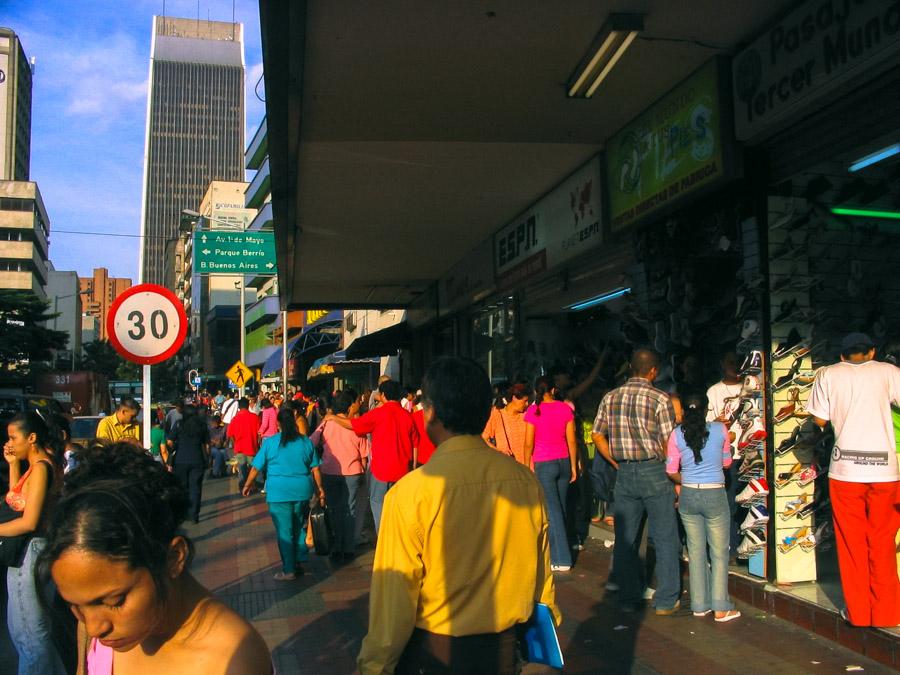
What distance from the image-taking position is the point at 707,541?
6129 mm

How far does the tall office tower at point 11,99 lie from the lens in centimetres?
11450

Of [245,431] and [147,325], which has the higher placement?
[147,325]

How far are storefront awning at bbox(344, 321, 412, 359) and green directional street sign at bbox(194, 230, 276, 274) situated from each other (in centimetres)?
302

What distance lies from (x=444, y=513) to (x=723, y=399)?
4.85m

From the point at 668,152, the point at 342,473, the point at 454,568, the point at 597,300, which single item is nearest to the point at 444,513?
the point at 454,568

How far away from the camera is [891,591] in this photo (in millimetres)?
5152

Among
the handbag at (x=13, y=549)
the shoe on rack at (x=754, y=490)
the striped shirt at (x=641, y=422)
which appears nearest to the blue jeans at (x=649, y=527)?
the striped shirt at (x=641, y=422)

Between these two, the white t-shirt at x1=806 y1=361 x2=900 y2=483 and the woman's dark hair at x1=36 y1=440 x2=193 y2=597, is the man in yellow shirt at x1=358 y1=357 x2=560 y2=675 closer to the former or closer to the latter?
the woman's dark hair at x1=36 y1=440 x2=193 y2=597

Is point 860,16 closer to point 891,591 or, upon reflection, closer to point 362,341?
point 891,591

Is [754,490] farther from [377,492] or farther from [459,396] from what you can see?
[459,396]

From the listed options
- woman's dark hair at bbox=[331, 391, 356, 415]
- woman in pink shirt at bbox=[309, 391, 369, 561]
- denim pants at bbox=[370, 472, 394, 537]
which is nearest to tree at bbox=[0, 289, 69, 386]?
woman in pink shirt at bbox=[309, 391, 369, 561]

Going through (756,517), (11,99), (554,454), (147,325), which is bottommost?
(756,517)

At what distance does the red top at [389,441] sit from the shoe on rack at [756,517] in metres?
3.41

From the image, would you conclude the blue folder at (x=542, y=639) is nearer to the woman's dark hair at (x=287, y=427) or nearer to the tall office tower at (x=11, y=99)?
the woman's dark hair at (x=287, y=427)
